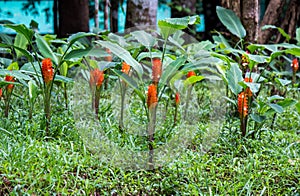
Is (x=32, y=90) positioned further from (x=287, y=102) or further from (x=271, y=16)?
(x=271, y=16)

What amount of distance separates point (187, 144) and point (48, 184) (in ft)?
2.60

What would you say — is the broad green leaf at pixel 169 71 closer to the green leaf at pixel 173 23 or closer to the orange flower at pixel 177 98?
the green leaf at pixel 173 23

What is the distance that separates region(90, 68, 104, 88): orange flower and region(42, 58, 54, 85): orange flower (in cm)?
35

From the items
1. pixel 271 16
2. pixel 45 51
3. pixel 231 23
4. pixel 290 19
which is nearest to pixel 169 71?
pixel 45 51

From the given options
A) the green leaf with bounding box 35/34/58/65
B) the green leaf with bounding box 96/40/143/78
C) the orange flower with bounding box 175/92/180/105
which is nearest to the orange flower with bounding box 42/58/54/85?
the green leaf with bounding box 35/34/58/65

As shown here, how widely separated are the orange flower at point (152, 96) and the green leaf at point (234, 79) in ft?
1.96

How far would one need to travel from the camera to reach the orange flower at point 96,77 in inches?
100

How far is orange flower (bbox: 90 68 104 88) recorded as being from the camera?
254 centimetres

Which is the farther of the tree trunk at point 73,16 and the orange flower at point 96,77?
the tree trunk at point 73,16

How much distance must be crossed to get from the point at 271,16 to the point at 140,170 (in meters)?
2.93

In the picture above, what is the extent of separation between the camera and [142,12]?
3.54m

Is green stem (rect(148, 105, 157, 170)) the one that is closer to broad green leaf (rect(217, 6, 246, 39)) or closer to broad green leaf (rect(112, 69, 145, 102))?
broad green leaf (rect(112, 69, 145, 102))

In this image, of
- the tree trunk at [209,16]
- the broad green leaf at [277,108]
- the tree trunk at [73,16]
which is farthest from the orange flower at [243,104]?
the tree trunk at [209,16]

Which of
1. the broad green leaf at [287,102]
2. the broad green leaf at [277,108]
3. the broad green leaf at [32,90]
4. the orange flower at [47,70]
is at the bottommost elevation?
the broad green leaf at [277,108]
